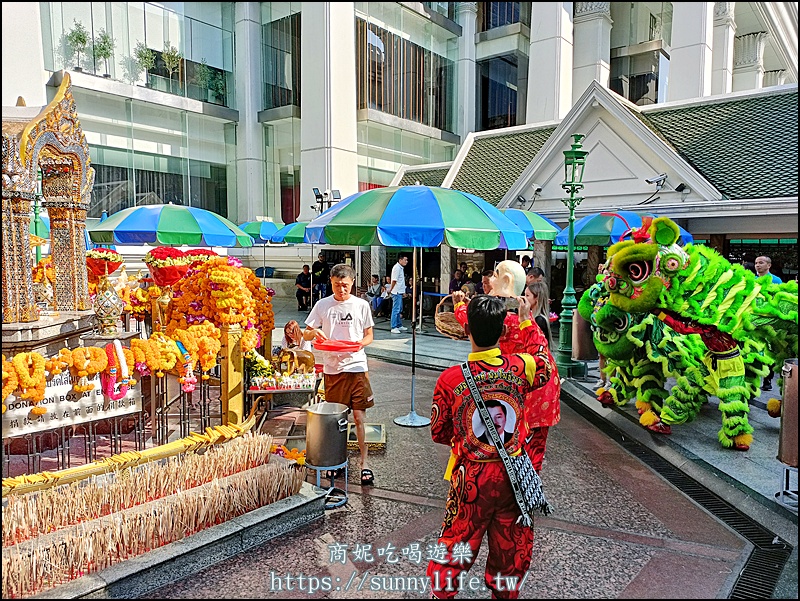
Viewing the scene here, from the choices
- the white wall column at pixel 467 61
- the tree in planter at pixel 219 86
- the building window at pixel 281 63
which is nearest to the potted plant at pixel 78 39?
the tree in planter at pixel 219 86

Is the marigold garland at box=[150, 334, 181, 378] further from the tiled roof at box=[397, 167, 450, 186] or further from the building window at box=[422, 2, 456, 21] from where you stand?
the building window at box=[422, 2, 456, 21]

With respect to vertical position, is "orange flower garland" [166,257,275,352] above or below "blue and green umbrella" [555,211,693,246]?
below

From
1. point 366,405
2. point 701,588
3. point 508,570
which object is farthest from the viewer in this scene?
point 366,405

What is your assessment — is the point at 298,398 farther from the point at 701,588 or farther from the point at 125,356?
the point at 701,588

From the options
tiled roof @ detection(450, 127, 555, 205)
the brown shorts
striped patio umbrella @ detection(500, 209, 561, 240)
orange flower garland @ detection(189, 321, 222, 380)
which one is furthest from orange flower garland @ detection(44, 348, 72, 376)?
tiled roof @ detection(450, 127, 555, 205)

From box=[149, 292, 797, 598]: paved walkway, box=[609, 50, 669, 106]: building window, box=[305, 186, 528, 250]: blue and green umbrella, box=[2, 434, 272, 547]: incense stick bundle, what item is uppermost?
box=[609, 50, 669, 106]: building window

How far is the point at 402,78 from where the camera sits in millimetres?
23922

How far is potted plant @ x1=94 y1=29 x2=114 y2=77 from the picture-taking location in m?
18.9

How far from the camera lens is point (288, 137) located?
950 inches

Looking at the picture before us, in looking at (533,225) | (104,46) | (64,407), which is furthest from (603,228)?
(104,46)

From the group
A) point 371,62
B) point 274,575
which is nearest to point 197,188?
point 371,62

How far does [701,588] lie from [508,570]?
1608 mm

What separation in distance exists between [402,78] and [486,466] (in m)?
23.4

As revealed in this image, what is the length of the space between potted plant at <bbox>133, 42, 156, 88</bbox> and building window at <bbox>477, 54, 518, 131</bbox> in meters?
15.0
